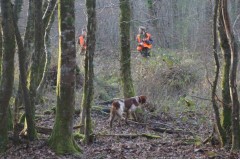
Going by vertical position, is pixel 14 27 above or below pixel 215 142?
above

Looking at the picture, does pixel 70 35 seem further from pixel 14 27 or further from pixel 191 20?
pixel 191 20

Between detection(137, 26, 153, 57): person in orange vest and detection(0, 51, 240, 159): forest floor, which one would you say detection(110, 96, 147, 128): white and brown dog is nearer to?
detection(0, 51, 240, 159): forest floor

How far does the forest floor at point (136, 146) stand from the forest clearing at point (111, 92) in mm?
24

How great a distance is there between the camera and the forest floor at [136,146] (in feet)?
28.2

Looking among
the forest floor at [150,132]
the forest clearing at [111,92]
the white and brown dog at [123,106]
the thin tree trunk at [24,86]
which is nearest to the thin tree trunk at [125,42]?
the forest clearing at [111,92]

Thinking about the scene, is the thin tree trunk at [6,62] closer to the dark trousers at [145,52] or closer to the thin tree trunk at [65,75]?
the thin tree trunk at [65,75]

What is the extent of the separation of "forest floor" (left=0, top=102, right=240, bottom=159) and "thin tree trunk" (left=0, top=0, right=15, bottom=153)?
2.18 feet

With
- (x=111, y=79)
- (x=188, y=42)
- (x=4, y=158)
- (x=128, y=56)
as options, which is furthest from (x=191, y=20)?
(x=4, y=158)

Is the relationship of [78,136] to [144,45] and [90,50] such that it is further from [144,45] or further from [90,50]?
[144,45]

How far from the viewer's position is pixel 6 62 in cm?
822

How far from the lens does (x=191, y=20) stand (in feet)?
95.1

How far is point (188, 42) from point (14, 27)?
17862 mm

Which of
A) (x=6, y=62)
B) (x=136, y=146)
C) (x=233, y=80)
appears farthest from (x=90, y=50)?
(x=233, y=80)

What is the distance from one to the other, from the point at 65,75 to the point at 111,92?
36.2ft
